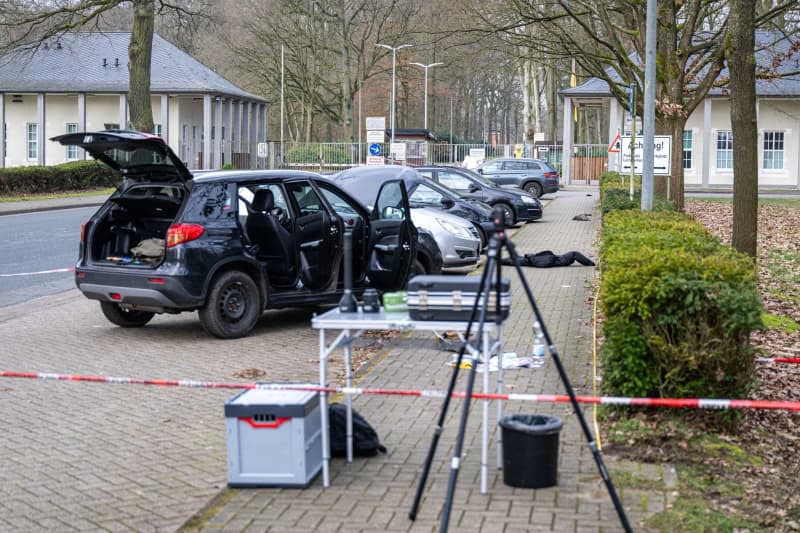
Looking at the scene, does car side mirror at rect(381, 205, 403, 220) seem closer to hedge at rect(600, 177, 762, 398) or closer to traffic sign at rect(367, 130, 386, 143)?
hedge at rect(600, 177, 762, 398)

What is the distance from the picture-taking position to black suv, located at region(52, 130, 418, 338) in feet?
34.6

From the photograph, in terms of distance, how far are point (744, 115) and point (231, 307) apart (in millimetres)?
6509

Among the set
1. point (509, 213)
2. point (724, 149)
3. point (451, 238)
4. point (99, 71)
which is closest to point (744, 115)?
point (451, 238)

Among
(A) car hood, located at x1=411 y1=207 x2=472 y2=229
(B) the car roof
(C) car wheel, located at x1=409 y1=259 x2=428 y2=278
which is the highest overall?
(B) the car roof

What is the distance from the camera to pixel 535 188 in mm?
40969

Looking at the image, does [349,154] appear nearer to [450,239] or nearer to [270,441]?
[450,239]

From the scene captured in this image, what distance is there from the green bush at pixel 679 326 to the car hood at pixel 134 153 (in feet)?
16.4

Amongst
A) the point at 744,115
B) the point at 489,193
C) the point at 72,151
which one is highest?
the point at 72,151

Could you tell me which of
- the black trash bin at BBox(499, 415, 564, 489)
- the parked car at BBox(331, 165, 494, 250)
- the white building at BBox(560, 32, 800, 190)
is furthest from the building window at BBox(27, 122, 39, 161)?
the black trash bin at BBox(499, 415, 564, 489)

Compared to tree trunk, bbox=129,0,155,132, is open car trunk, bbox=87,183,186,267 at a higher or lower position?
lower

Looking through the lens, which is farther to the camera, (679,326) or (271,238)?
(271,238)

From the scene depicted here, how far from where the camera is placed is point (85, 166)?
4169 centimetres

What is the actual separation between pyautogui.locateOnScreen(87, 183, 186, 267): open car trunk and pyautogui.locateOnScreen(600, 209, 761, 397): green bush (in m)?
5.29

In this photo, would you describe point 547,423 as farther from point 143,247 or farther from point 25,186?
point 25,186
